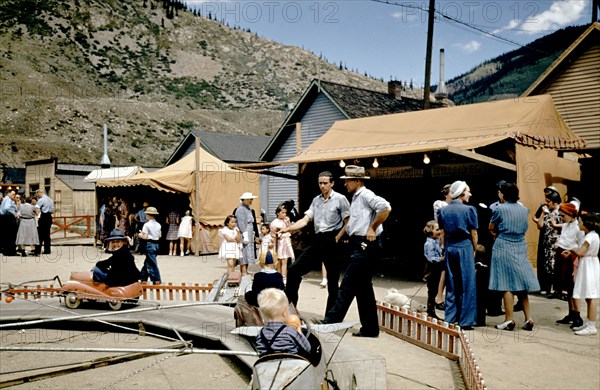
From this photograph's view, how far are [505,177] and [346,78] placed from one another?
144m

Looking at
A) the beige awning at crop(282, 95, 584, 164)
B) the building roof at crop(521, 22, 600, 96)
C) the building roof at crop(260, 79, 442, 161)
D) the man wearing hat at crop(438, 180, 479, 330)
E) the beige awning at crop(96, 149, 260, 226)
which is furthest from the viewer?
the building roof at crop(260, 79, 442, 161)

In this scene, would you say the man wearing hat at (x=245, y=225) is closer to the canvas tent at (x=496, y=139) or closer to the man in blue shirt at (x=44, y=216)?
the canvas tent at (x=496, y=139)

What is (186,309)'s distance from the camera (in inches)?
332

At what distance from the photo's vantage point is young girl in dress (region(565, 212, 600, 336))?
279 inches

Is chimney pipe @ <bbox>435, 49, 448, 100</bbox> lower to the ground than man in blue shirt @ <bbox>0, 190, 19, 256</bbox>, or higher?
higher

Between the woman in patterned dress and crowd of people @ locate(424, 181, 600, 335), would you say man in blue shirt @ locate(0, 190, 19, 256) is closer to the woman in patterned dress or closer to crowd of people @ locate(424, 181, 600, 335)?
crowd of people @ locate(424, 181, 600, 335)

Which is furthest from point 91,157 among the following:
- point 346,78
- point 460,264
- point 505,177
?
point 346,78

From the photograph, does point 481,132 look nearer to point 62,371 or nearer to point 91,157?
Result: point 62,371

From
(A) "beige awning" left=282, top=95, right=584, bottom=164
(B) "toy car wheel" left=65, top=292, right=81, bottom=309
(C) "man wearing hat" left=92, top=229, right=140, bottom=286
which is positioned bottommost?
(B) "toy car wheel" left=65, top=292, right=81, bottom=309

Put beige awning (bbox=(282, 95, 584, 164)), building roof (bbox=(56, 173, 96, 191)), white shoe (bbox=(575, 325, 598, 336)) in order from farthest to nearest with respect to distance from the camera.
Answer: building roof (bbox=(56, 173, 96, 191)), beige awning (bbox=(282, 95, 584, 164)), white shoe (bbox=(575, 325, 598, 336))

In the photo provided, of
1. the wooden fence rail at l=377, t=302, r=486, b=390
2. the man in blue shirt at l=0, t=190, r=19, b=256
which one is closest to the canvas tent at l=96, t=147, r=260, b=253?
the man in blue shirt at l=0, t=190, r=19, b=256

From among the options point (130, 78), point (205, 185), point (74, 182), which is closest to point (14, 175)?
point (74, 182)

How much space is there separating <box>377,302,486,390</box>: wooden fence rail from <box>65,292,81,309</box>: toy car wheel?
4.56m

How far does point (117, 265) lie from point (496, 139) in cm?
714
